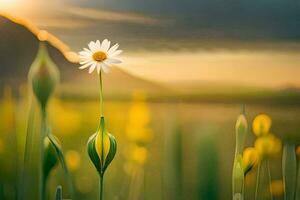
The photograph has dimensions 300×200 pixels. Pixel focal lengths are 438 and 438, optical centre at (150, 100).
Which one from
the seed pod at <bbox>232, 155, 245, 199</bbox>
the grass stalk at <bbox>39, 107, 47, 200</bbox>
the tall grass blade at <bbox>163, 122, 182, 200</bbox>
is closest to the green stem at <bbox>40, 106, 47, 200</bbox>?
the grass stalk at <bbox>39, 107, 47, 200</bbox>

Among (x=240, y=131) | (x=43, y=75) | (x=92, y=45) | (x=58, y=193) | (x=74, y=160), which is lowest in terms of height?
(x=58, y=193)

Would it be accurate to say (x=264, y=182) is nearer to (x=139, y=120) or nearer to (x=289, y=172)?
(x=289, y=172)

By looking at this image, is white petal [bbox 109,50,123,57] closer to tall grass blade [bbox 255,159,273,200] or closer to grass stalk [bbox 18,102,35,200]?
grass stalk [bbox 18,102,35,200]

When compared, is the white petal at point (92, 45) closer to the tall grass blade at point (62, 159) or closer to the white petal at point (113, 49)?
the white petal at point (113, 49)

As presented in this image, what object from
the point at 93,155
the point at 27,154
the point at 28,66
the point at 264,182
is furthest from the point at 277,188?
the point at 28,66

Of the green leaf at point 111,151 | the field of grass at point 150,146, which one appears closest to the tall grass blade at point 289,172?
the field of grass at point 150,146

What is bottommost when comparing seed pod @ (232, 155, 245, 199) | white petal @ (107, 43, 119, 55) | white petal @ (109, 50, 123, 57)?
seed pod @ (232, 155, 245, 199)
